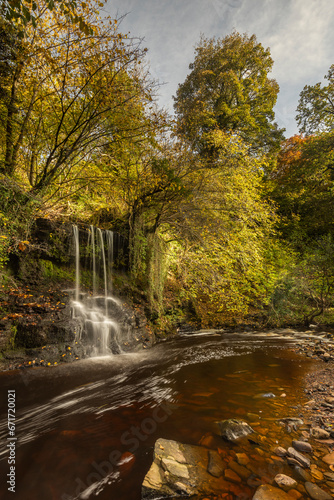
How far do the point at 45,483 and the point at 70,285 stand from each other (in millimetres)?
4987

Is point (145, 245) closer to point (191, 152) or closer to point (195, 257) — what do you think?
point (195, 257)

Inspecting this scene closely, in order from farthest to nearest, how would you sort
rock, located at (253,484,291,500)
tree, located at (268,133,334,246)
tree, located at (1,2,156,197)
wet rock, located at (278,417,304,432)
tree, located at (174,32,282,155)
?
tree, located at (174,32,282,155), tree, located at (268,133,334,246), tree, located at (1,2,156,197), wet rock, located at (278,417,304,432), rock, located at (253,484,291,500)

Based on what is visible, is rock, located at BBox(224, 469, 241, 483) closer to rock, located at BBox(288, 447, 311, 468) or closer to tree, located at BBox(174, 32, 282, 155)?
rock, located at BBox(288, 447, 311, 468)

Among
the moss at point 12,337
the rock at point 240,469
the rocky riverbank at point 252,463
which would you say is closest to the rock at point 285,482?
the rocky riverbank at point 252,463

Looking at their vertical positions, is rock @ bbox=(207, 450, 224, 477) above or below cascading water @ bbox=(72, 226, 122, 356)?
below

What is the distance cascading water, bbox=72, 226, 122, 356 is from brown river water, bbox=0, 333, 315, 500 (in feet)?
1.88

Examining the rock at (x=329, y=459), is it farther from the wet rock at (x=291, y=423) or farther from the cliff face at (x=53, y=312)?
the cliff face at (x=53, y=312)

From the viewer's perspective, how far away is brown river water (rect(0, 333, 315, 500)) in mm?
1892

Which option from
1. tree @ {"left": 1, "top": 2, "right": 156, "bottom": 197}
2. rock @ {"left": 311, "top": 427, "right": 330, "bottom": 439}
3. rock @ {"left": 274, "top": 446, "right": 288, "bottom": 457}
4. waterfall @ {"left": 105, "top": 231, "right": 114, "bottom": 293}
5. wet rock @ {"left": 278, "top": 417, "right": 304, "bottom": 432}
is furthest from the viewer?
waterfall @ {"left": 105, "top": 231, "right": 114, "bottom": 293}

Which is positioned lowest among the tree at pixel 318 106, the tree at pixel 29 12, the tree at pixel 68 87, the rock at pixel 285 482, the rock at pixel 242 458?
the rock at pixel 242 458

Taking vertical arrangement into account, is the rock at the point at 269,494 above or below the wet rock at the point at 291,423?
above

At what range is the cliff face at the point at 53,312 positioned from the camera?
473 cm

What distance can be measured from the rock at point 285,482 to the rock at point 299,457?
239 millimetres

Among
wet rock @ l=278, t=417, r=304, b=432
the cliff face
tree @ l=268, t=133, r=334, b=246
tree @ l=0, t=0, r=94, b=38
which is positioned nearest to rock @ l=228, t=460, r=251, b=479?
wet rock @ l=278, t=417, r=304, b=432
